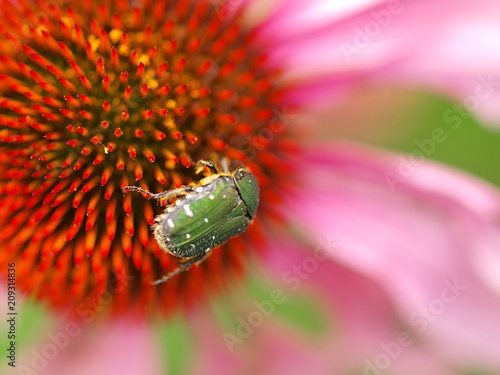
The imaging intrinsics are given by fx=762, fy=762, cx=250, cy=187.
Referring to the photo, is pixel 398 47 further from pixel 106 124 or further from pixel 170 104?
pixel 106 124

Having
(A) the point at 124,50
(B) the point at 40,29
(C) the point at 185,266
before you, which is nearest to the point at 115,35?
(A) the point at 124,50

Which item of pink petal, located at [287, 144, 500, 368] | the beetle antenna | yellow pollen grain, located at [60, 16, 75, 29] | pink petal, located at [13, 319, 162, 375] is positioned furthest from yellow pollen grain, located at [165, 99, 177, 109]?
pink petal, located at [13, 319, 162, 375]

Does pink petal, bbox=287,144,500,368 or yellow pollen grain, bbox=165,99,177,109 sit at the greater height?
yellow pollen grain, bbox=165,99,177,109

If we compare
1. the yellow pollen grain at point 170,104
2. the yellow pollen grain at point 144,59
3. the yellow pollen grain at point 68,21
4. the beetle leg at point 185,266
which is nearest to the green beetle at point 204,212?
the beetle leg at point 185,266

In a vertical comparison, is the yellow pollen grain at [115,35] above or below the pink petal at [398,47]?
above

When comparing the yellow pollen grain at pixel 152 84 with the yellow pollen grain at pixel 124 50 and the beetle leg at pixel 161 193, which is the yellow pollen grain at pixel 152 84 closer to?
the yellow pollen grain at pixel 124 50

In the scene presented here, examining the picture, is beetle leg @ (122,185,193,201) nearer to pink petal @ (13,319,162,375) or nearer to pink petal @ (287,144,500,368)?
pink petal @ (287,144,500,368)
